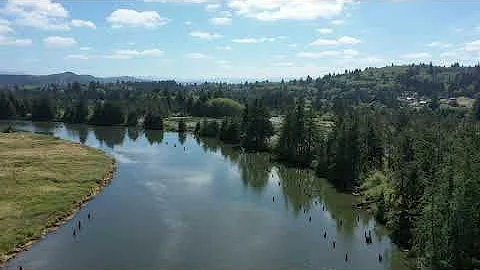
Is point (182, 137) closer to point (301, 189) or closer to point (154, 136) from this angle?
point (154, 136)

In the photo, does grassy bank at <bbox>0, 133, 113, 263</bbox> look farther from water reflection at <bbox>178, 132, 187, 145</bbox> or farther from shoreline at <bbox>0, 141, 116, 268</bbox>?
water reflection at <bbox>178, 132, 187, 145</bbox>

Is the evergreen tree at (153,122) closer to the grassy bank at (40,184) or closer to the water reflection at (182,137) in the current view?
the water reflection at (182,137)

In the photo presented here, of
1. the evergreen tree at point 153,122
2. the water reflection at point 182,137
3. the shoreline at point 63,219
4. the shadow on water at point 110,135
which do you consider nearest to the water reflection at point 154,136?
the evergreen tree at point 153,122

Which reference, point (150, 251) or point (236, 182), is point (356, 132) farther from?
point (150, 251)

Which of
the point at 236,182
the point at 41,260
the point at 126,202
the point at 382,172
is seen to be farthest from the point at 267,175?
the point at 41,260

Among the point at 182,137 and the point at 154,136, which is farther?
the point at 154,136

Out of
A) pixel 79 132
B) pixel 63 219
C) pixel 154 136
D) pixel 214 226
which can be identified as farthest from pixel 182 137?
pixel 214 226
